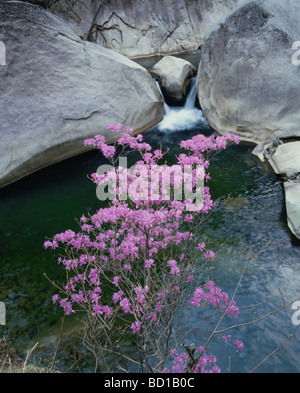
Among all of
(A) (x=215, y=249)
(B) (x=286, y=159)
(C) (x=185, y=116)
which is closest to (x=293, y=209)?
(A) (x=215, y=249)

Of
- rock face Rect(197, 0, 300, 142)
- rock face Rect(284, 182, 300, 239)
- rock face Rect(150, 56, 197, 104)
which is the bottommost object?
rock face Rect(284, 182, 300, 239)

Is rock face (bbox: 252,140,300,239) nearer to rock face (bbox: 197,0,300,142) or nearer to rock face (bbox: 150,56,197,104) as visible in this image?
rock face (bbox: 197,0,300,142)

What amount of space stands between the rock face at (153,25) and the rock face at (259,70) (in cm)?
925

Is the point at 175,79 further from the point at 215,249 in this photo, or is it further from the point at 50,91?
the point at 215,249

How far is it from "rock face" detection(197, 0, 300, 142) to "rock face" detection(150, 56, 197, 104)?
1626 millimetres

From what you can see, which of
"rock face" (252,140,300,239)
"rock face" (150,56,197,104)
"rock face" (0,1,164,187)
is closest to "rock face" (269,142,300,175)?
"rock face" (252,140,300,239)

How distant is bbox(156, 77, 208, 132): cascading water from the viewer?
8.68 m

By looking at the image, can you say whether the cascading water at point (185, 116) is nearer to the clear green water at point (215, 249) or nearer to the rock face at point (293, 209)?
the clear green water at point (215, 249)

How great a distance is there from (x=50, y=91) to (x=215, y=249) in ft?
14.5

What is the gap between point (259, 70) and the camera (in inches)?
282

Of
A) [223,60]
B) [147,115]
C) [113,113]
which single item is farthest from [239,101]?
[113,113]

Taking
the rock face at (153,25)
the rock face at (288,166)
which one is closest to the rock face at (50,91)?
the rock face at (288,166)

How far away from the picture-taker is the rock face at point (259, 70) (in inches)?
275
